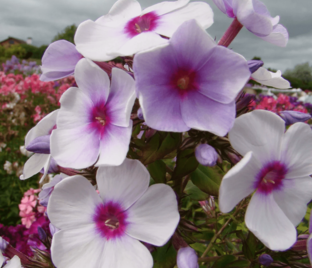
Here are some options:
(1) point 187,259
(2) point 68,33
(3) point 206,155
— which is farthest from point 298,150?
(2) point 68,33

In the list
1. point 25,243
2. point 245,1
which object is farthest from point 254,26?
point 25,243

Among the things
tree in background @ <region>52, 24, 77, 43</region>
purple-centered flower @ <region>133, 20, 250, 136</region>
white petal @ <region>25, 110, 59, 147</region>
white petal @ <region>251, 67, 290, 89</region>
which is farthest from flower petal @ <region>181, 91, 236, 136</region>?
tree in background @ <region>52, 24, 77, 43</region>

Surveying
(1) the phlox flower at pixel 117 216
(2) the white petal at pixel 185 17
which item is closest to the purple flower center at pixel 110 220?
(1) the phlox flower at pixel 117 216

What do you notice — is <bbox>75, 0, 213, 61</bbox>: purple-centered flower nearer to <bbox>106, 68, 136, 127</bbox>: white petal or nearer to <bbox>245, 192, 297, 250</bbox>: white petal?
<bbox>106, 68, 136, 127</bbox>: white petal

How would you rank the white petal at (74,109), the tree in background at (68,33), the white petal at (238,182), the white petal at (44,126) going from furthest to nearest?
the tree in background at (68,33) < the white petal at (44,126) < the white petal at (74,109) < the white petal at (238,182)

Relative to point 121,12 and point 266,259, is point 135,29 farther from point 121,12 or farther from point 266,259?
point 266,259

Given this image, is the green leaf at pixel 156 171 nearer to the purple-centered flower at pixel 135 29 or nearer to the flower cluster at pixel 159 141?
the flower cluster at pixel 159 141
